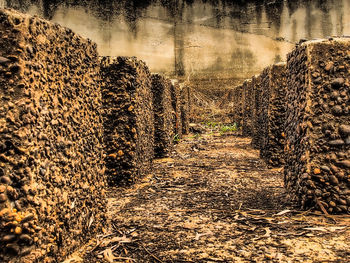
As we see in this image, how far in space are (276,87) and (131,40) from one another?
394 inches

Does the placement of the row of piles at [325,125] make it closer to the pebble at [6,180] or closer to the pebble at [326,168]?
the pebble at [326,168]

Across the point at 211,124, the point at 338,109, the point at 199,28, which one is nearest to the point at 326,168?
the point at 338,109

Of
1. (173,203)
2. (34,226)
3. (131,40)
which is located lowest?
(173,203)

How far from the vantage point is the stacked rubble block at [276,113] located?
387 cm

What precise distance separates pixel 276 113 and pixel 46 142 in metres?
3.04

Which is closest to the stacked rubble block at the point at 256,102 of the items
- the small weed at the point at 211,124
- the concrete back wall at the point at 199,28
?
the small weed at the point at 211,124

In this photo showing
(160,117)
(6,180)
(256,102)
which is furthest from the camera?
(256,102)

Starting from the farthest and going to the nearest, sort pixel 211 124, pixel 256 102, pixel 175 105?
pixel 211 124, pixel 175 105, pixel 256 102

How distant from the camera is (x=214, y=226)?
2.10 metres

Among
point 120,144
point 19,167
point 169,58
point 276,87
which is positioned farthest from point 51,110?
point 169,58

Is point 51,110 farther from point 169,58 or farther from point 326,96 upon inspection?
point 169,58

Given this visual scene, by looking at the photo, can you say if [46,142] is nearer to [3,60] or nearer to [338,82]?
[3,60]

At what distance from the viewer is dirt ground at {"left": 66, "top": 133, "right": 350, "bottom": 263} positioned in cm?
168

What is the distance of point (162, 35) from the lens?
12.8m
